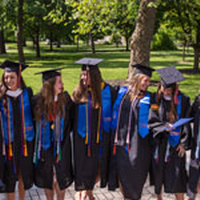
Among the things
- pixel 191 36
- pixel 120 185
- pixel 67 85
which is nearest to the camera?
pixel 120 185

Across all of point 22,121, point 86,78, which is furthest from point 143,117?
point 22,121

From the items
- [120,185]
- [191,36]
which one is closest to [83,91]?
[120,185]

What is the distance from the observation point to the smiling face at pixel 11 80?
3.63m

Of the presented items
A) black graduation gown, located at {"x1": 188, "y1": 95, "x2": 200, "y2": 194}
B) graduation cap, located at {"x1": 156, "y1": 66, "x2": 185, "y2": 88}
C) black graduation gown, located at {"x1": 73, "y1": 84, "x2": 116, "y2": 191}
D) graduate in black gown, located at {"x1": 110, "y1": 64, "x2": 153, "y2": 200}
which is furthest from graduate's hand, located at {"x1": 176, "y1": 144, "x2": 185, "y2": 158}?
black graduation gown, located at {"x1": 73, "y1": 84, "x2": 116, "y2": 191}

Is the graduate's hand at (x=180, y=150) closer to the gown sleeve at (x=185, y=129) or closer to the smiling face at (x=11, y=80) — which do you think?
the gown sleeve at (x=185, y=129)

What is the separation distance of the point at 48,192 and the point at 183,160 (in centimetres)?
175

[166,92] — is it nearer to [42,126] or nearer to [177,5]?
[42,126]

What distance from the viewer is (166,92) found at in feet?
12.2

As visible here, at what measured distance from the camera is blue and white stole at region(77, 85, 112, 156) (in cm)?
380

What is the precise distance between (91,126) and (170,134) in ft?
3.18

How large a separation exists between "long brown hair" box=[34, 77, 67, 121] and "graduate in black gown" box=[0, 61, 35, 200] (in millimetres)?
152

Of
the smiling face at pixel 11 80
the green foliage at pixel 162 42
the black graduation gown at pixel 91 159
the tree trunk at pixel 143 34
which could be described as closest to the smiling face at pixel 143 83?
the black graduation gown at pixel 91 159

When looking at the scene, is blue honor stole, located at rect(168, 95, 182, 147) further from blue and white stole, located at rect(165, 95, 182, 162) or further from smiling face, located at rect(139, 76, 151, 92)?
smiling face, located at rect(139, 76, 151, 92)

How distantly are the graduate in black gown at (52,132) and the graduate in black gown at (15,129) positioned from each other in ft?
0.33
